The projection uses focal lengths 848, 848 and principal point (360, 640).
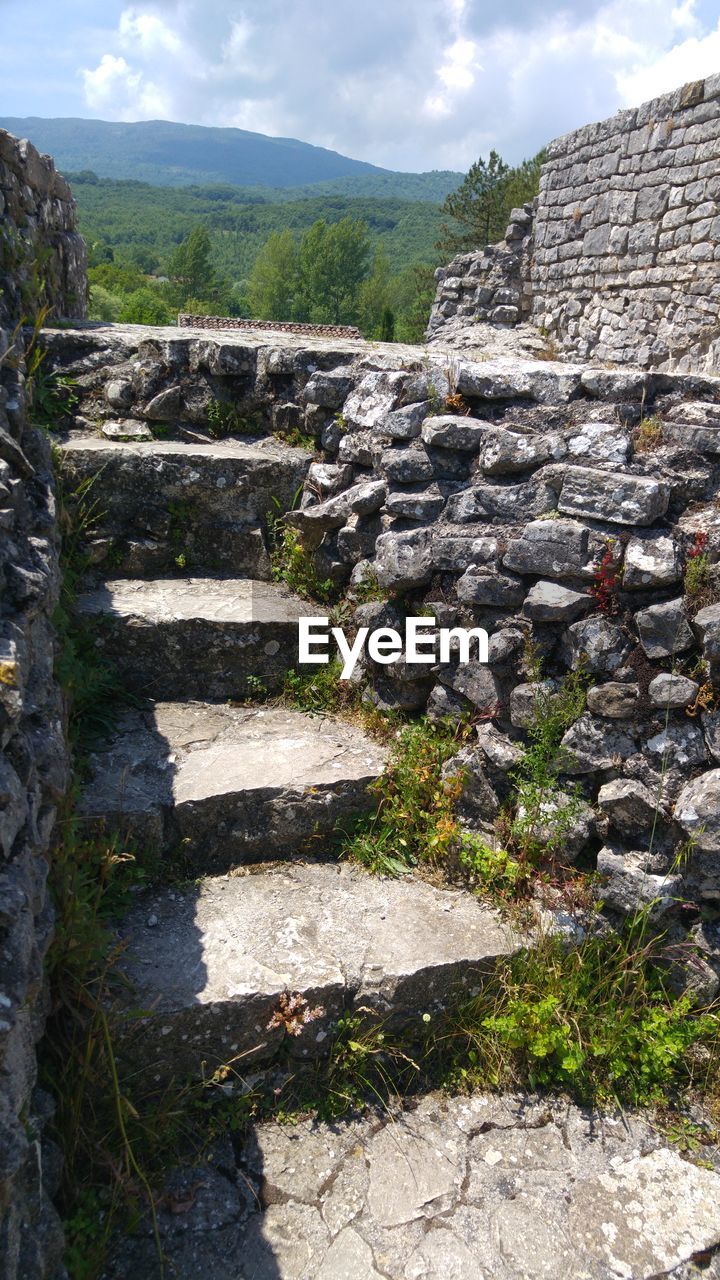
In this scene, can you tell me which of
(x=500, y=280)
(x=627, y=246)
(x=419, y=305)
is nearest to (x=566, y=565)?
(x=627, y=246)

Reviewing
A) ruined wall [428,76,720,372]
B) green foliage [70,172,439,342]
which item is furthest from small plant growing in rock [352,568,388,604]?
green foliage [70,172,439,342]

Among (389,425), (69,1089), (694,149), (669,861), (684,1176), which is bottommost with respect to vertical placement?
(684,1176)

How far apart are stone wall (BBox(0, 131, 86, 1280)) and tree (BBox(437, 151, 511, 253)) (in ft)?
89.3

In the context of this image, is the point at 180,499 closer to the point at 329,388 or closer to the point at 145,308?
the point at 329,388

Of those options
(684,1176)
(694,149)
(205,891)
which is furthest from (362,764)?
(694,149)

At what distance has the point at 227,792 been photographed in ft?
10.2

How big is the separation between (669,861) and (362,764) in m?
1.18

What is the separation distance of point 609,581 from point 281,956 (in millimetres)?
1726

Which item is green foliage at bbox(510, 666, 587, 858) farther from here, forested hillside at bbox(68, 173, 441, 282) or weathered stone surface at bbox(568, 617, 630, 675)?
forested hillside at bbox(68, 173, 441, 282)

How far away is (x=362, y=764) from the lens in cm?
338

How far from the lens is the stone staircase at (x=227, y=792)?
262 cm

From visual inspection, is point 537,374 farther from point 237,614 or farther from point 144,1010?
point 144,1010

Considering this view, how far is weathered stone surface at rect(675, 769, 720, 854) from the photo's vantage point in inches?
109

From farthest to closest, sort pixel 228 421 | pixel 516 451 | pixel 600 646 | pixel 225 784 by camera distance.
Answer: pixel 228 421 < pixel 516 451 < pixel 225 784 < pixel 600 646
